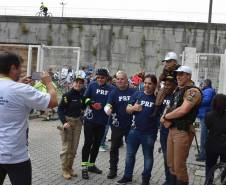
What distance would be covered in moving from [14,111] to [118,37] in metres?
23.4

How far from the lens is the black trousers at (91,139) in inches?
323

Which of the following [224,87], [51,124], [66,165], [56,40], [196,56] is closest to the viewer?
[66,165]

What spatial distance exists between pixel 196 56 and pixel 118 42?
13.3 metres

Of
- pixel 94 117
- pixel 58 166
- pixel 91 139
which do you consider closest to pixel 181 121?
pixel 94 117

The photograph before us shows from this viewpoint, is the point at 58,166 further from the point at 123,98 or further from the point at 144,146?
the point at 144,146

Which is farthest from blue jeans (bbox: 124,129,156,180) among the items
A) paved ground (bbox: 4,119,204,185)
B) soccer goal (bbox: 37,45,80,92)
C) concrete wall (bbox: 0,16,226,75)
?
concrete wall (bbox: 0,16,226,75)

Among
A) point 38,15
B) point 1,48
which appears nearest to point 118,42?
point 38,15

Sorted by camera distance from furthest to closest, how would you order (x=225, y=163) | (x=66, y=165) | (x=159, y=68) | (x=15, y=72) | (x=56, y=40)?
1. (x=56, y=40)
2. (x=159, y=68)
3. (x=66, y=165)
4. (x=225, y=163)
5. (x=15, y=72)

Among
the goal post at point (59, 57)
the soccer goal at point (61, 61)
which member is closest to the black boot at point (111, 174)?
the soccer goal at point (61, 61)

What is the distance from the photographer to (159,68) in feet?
87.0

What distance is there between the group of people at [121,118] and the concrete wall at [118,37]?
1854 centimetres

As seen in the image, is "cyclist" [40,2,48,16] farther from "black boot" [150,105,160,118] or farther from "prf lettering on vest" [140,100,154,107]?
"black boot" [150,105,160,118]

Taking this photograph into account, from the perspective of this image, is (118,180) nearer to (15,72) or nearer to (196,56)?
(15,72)

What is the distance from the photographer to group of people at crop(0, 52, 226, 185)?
4.46 meters
